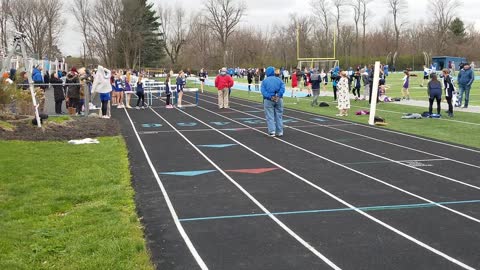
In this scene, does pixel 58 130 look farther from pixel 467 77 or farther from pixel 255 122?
pixel 467 77

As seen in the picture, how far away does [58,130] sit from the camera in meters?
15.6

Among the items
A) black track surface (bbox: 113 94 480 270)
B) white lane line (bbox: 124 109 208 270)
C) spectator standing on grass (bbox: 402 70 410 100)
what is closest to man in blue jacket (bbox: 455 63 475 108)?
spectator standing on grass (bbox: 402 70 410 100)

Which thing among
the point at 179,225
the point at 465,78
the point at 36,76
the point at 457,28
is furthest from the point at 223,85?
the point at 457,28

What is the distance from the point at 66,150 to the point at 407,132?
937 cm

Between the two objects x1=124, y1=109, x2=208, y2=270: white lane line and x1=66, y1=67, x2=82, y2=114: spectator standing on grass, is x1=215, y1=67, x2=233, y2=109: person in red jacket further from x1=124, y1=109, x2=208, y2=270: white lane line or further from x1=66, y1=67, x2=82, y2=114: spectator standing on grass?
x1=124, y1=109, x2=208, y2=270: white lane line

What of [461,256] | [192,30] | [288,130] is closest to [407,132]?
[288,130]

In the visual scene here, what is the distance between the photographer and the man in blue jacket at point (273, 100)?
14.7 metres

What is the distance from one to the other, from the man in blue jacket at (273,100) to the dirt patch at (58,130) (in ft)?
14.5

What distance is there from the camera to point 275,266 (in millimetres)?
5168

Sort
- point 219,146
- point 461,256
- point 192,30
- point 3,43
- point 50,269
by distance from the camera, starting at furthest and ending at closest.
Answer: point 192,30, point 3,43, point 219,146, point 461,256, point 50,269

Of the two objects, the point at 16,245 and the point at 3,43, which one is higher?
the point at 3,43

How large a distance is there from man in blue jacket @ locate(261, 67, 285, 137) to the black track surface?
24.5 inches

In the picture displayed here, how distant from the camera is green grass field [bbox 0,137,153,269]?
531 centimetres

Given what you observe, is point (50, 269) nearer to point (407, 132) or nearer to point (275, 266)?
point (275, 266)
